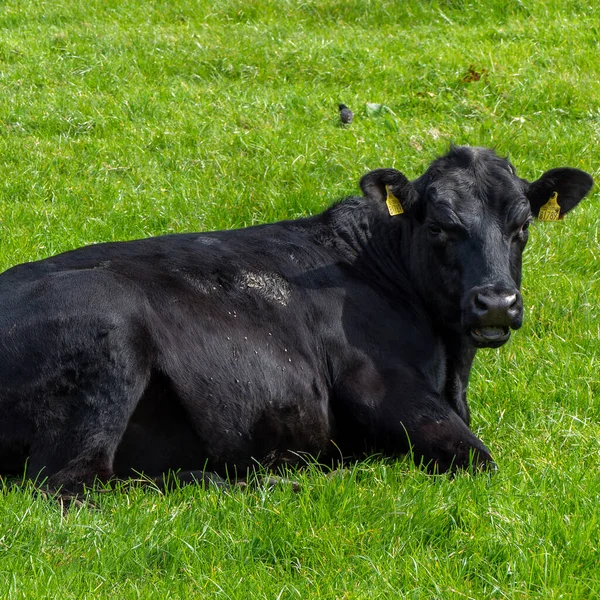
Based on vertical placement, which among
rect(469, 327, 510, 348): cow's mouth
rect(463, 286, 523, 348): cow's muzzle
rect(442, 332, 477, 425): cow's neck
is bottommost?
rect(442, 332, 477, 425): cow's neck

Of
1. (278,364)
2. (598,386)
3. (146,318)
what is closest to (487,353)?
(598,386)

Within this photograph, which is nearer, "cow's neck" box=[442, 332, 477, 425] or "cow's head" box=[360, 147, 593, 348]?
"cow's head" box=[360, 147, 593, 348]

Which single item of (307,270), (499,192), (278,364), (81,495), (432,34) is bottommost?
(81,495)

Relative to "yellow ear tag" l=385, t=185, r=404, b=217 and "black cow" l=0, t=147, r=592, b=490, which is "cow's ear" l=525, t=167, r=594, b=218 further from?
"yellow ear tag" l=385, t=185, r=404, b=217

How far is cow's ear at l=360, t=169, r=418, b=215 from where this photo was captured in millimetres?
6875

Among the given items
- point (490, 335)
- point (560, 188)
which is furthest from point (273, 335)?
point (560, 188)

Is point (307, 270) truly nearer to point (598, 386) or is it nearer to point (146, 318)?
point (146, 318)

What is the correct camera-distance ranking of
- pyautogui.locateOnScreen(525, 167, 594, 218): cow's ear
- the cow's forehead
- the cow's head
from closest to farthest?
the cow's head → the cow's forehead → pyautogui.locateOnScreen(525, 167, 594, 218): cow's ear

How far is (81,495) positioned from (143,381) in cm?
71

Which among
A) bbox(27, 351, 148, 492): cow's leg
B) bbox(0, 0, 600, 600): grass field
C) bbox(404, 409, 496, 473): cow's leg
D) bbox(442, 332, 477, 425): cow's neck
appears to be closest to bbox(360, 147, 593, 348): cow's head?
bbox(442, 332, 477, 425): cow's neck

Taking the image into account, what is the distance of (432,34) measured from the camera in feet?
48.5

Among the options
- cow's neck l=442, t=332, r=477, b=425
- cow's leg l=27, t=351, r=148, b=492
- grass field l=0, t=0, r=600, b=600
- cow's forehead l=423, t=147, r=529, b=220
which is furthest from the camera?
cow's neck l=442, t=332, r=477, b=425

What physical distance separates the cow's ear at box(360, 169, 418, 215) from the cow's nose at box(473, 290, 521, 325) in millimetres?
1138

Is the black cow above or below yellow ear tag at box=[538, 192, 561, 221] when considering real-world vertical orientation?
below
